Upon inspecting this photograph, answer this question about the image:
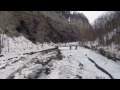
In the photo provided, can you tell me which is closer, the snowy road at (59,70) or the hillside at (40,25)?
the snowy road at (59,70)

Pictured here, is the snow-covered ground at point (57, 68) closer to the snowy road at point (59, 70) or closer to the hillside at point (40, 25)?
the snowy road at point (59, 70)

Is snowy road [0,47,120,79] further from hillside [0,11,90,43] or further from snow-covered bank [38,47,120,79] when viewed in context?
hillside [0,11,90,43]

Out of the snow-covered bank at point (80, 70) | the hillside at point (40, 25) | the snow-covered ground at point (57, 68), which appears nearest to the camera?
the snow-covered bank at point (80, 70)

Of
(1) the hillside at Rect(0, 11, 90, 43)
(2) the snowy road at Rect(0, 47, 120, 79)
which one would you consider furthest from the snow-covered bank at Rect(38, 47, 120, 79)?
(1) the hillside at Rect(0, 11, 90, 43)

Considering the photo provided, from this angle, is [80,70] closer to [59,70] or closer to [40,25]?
[59,70]

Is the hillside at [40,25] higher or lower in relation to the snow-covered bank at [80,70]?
higher

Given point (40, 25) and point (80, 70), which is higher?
point (40, 25)

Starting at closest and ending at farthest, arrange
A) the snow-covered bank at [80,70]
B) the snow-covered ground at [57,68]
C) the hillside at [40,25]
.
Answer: the snow-covered bank at [80,70] → the snow-covered ground at [57,68] → the hillside at [40,25]

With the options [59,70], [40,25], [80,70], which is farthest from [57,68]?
[40,25]

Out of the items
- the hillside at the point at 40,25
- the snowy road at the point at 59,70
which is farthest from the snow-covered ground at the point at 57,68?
the hillside at the point at 40,25

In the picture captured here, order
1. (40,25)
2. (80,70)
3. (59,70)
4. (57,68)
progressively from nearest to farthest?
(59,70) → (80,70) → (57,68) → (40,25)
